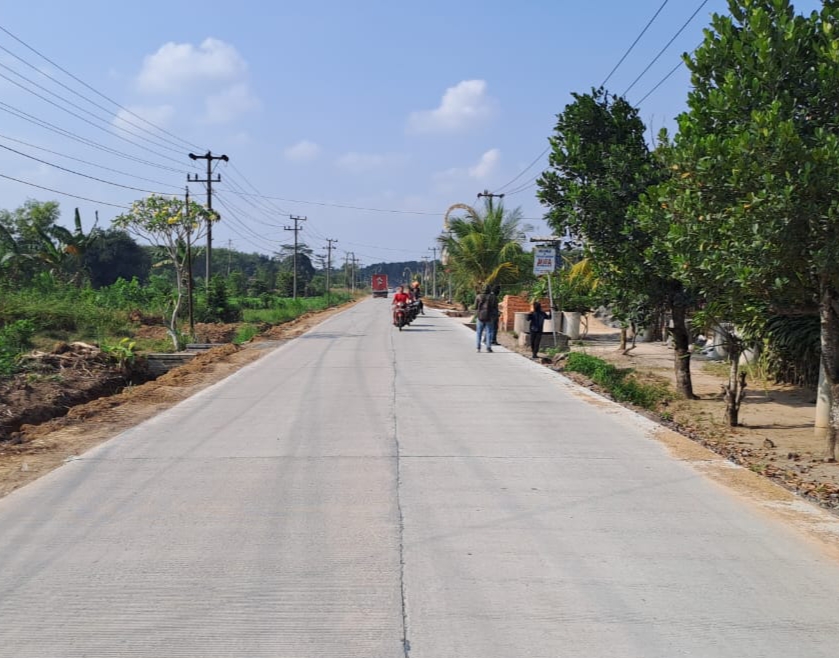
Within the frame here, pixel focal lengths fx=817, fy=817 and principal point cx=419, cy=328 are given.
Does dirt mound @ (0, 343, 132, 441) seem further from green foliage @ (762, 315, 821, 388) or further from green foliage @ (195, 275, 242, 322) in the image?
green foliage @ (195, 275, 242, 322)

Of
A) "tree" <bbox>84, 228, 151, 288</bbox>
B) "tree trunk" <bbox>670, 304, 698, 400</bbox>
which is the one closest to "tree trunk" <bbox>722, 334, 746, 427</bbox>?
"tree trunk" <bbox>670, 304, 698, 400</bbox>

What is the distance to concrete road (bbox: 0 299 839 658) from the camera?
162 inches

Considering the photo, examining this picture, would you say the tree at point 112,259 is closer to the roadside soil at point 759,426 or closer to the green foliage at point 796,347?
the roadside soil at point 759,426

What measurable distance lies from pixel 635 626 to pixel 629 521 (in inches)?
75.6

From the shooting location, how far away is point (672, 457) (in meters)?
8.49

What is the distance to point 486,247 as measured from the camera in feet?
110

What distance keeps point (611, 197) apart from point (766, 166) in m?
5.27

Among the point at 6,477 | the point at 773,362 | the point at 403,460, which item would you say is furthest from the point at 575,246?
the point at 6,477

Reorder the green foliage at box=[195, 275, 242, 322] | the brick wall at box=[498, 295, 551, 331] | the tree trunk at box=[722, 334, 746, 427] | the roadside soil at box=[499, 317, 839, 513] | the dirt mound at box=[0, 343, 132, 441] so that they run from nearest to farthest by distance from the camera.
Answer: the roadside soil at box=[499, 317, 839, 513], the tree trunk at box=[722, 334, 746, 427], the dirt mound at box=[0, 343, 132, 441], the brick wall at box=[498, 295, 551, 331], the green foliage at box=[195, 275, 242, 322]

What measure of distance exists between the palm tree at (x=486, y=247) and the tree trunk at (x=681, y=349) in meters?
18.7

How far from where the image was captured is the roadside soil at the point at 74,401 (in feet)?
28.0

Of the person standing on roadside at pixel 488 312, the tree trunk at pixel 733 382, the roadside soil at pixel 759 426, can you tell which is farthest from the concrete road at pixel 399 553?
the person standing on roadside at pixel 488 312

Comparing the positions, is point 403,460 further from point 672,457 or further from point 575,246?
point 575,246

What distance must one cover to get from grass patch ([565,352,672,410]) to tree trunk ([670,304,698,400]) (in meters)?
0.35
